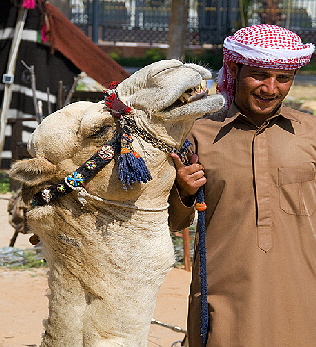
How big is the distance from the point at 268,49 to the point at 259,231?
725 mm

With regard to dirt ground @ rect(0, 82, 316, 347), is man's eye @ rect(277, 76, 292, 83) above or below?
above

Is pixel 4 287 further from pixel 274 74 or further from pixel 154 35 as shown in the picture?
pixel 154 35

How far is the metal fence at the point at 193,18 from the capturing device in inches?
971

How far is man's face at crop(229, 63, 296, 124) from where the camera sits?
2725 millimetres

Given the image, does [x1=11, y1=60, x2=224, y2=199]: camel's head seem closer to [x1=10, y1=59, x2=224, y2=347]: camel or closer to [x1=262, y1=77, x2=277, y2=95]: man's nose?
[x1=10, y1=59, x2=224, y2=347]: camel

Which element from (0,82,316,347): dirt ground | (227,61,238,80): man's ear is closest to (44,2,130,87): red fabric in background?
(0,82,316,347): dirt ground

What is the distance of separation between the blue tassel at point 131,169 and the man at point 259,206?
1.69ft

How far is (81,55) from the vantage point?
1049 centimetres

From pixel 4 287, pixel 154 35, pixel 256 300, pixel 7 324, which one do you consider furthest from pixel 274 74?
pixel 154 35

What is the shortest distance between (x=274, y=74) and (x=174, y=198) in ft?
2.12

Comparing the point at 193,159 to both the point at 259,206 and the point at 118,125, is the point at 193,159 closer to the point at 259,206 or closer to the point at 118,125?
the point at 259,206

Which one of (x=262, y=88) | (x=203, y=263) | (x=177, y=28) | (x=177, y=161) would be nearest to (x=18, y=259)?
(x=177, y=28)

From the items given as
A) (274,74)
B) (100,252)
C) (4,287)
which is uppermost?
(274,74)

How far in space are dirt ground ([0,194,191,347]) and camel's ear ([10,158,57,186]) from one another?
3.01 meters
